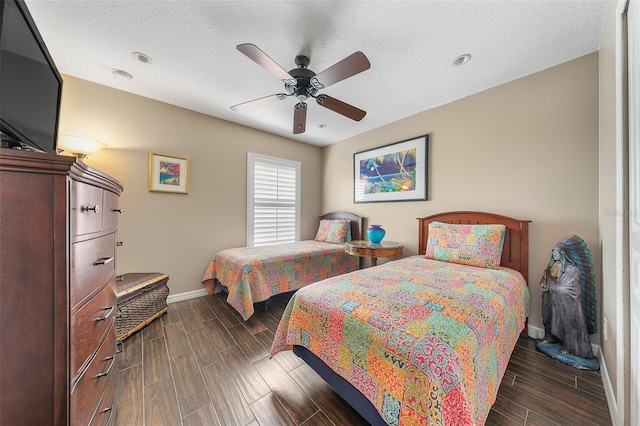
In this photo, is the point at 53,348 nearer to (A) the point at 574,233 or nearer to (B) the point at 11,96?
(B) the point at 11,96

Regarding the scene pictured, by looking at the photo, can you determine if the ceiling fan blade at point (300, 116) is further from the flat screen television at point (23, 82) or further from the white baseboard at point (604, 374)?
the white baseboard at point (604, 374)

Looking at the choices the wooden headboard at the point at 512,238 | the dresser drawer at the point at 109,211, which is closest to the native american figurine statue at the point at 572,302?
the wooden headboard at the point at 512,238

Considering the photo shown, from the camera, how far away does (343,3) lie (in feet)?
4.97

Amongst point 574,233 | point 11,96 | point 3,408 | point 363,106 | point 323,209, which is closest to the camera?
point 3,408

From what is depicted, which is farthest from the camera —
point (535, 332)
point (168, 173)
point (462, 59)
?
point (168, 173)

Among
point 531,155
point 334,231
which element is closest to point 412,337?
point 531,155

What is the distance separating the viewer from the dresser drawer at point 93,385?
0.79m

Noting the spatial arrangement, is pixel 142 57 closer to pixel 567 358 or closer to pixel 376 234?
pixel 376 234

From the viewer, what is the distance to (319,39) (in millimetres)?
1828

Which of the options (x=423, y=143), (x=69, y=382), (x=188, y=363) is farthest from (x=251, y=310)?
(x=423, y=143)

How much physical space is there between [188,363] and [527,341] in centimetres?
306

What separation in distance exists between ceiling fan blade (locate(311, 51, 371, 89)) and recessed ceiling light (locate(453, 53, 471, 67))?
1028 millimetres

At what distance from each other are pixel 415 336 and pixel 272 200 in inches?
130

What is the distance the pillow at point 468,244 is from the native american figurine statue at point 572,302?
417 millimetres
